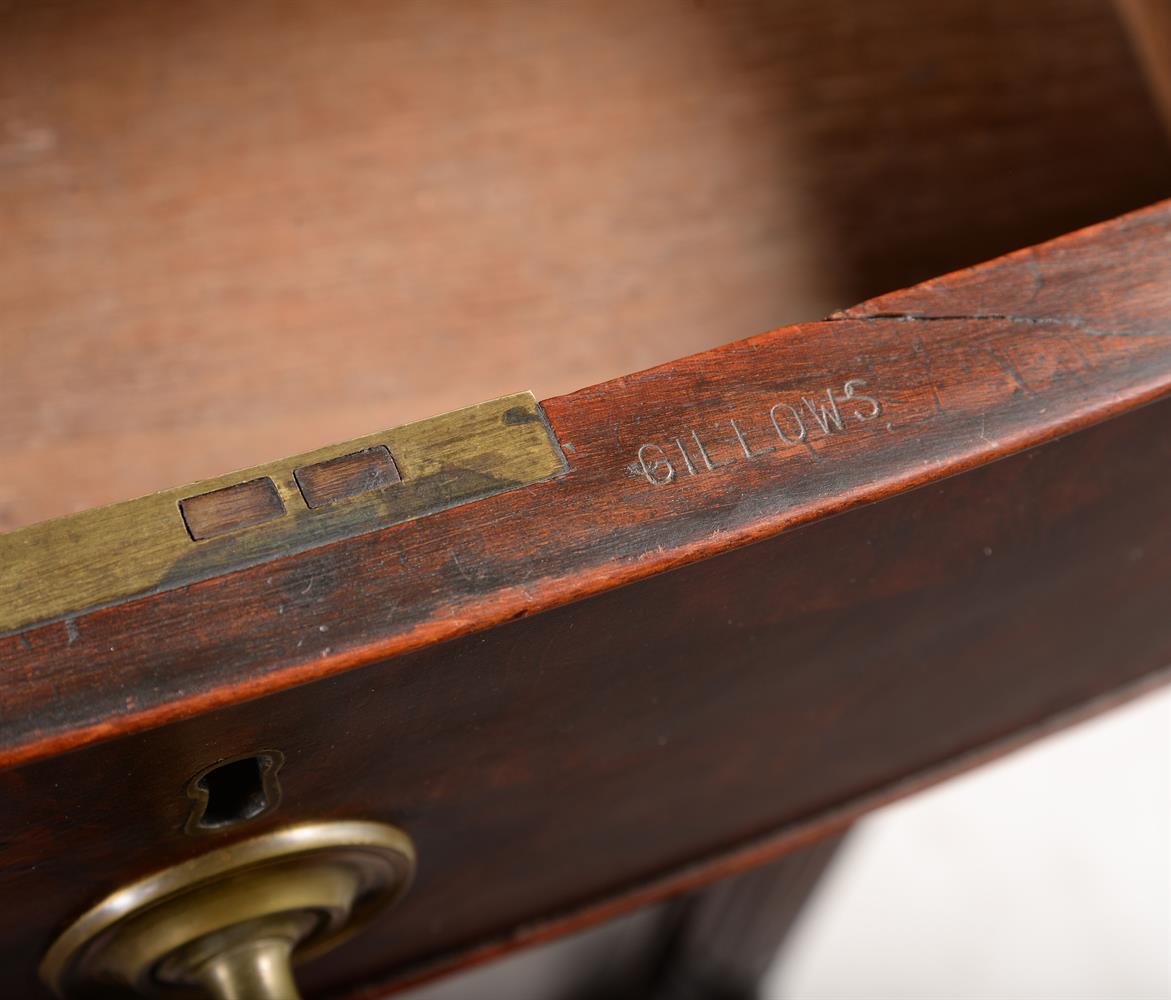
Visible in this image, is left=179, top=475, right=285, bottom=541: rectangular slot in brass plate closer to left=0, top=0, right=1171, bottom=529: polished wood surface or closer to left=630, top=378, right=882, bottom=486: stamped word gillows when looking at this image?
left=630, top=378, right=882, bottom=486: stamped word gillows

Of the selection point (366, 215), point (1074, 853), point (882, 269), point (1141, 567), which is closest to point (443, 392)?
point (366, 215)

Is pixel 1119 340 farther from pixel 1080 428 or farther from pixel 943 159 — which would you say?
pixel 943 159

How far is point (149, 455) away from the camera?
2.74 feet

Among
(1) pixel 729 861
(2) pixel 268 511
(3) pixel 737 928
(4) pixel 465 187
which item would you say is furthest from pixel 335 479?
(3) pixel 737 928

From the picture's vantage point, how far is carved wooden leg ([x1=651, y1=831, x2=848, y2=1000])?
1.15 metres

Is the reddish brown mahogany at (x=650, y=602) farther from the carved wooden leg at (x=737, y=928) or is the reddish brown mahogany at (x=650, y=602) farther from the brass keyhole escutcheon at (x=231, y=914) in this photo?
the carved wooden leg at (x=737, y=928)

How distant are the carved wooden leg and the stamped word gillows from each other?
0.74m

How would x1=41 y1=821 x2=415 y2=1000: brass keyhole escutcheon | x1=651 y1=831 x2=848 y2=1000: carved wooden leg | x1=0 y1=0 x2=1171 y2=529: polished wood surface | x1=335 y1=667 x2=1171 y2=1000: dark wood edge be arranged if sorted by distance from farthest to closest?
x1=651 y1=831 x2=848 y2=1000: carved wooden leg
x1=0 y1=0 x2=1171 y2=529: polished wood surface
x1=335 y1=667 x2=1171 y2=1000: dark wood edge
x1=41 y1=821 x2=415 y2=1000: brass keyhole escutcheon

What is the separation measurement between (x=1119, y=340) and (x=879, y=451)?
10 cm

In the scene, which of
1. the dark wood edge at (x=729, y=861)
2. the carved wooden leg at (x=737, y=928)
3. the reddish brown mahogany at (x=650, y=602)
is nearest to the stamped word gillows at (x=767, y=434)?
the reddish brown mahogany at (x=650, y=602)

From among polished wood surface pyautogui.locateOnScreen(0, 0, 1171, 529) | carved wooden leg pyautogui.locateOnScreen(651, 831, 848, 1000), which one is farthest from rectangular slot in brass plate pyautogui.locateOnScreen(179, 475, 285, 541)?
carved wooden leg pyautogui.locateOnScreen(651, 831, 848, 1000)

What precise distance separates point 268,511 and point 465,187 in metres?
0.62

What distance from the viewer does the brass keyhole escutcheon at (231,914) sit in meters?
0.45

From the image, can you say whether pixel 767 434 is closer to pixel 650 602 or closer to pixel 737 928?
pixel 650 602
